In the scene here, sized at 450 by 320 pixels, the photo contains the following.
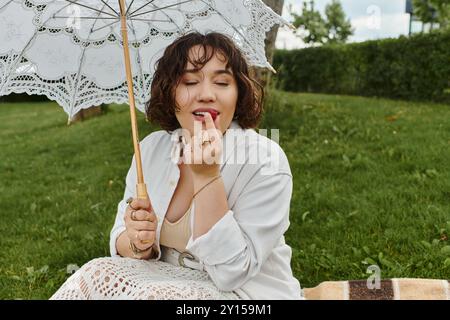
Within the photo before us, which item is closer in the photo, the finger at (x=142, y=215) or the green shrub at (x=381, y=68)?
the finger at (x=142, y=215)

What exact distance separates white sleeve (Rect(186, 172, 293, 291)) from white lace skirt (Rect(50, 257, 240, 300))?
0.08 m

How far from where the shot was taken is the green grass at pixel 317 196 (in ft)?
12.6

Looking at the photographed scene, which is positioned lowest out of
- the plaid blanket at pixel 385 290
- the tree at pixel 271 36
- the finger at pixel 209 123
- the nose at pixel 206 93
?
the plaid blanket at pixel 385 290

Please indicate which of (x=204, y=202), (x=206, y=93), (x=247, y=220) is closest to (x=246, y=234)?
(x=247, y=220)

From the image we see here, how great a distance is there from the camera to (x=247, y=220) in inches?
85.1

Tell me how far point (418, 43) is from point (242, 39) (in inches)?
371

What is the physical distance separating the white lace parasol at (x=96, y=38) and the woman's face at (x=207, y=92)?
39 centimetres

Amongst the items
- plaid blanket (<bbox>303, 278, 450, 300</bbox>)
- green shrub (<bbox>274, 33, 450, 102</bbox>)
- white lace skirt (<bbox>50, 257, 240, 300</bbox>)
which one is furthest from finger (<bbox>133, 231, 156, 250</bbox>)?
green shrub (<bbox>274, 33, 450, 102</bbox>)

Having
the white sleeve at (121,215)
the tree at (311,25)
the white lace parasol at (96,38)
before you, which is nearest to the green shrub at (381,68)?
the white lace parasol at (96,38)

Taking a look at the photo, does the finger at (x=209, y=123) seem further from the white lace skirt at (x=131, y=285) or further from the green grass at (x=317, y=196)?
the green grass at (x=317, y=196)

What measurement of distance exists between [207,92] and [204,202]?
48 cm
